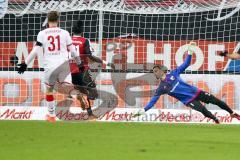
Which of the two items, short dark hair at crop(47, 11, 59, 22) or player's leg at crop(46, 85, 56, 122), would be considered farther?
player's leg at crop(46, 85, 56, 122)

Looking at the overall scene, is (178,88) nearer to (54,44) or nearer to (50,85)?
(50,85)

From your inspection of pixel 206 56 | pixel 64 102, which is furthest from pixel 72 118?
pixel 206 56

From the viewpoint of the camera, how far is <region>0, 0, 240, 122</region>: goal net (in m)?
17.6

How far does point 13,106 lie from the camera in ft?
57.5

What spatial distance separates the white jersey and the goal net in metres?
3.56

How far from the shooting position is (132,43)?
2084 cm

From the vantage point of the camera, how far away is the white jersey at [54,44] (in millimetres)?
13570

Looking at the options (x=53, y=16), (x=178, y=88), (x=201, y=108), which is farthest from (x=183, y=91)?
(x=53, y=16)

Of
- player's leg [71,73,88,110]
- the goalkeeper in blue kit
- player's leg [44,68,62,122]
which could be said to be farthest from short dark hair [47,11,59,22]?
player's leg [71,73,88,110]

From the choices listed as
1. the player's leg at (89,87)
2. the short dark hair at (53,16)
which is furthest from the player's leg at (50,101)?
the player's leg at (89,87)

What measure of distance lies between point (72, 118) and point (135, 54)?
4284 mm

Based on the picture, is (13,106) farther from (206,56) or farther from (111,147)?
(111,147)

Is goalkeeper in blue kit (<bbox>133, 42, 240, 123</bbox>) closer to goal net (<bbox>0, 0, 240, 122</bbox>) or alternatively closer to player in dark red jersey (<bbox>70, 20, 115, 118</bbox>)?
player in dark red jersey (<bbox>70, 20, 115, 118</bbox>)

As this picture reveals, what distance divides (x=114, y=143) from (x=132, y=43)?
11.7 metres
